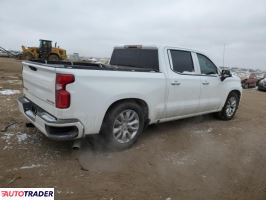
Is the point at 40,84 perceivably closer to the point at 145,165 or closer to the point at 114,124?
the point at 114,124

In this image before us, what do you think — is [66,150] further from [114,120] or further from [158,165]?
[158,165]

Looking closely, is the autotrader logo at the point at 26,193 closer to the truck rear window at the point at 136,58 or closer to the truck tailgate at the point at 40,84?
the truck tailgate at the point at 40,84

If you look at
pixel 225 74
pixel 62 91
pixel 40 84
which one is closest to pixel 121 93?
pixel 62 91

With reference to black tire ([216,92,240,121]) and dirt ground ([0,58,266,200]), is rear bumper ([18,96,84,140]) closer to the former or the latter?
dirt ground ([0,58,266,200])

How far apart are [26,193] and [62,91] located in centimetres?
135

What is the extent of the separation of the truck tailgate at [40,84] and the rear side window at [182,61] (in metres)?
2.50

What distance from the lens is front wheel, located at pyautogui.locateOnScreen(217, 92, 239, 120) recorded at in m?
7.44

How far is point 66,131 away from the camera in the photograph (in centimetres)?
413

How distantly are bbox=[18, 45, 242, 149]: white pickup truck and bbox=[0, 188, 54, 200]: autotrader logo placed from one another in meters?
0.79

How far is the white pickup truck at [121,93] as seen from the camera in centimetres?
403

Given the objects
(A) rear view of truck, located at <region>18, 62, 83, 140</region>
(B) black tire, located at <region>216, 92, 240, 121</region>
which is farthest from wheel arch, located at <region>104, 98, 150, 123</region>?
(B) black tire, located at <region>216, 92, 240, 121</region>

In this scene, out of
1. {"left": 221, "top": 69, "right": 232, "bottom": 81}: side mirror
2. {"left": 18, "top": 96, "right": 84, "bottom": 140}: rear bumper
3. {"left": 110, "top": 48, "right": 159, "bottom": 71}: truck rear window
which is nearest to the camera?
{"left": 18, "top": 96, "right": 84, "bottom": 140}: rear bumper

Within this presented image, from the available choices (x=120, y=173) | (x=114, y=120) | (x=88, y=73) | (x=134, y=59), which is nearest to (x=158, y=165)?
(x=120, y=173)

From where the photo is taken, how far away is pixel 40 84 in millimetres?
4406
